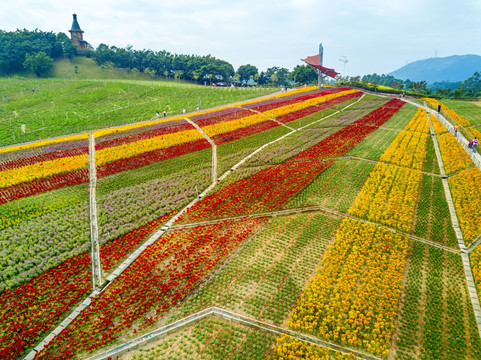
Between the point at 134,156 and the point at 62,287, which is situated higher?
the point at 134,156

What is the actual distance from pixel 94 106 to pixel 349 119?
43173 millimetres

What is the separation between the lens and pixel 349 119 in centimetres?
4359

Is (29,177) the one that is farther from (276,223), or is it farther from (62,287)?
(276,223)

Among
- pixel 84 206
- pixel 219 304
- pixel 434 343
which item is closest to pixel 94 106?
pixel 84 206

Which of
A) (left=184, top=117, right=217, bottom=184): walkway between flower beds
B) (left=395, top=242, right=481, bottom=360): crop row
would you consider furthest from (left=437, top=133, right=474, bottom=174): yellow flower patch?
(left=184, top=117, right=217, bottom=184): walkway between flower beds

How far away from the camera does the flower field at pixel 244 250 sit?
11375 millimetres

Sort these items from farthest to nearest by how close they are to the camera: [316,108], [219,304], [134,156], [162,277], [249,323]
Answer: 1. [316,108]
2. [134,156]
3. [162,277]
4. [219,304]
5. [249,323]

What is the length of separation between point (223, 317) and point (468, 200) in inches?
743

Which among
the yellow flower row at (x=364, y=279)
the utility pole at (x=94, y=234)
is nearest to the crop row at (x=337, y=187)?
the yellow flower row at (x=364, y=279)

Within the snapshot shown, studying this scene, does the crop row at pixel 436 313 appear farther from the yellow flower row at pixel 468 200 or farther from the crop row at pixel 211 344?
the crop row at pixel 211 344

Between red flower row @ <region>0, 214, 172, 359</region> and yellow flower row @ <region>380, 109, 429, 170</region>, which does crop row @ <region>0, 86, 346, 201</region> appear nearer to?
red flower row @ <region>0, 214, 172, 359</region>

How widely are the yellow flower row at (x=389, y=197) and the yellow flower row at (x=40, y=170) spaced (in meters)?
23.1

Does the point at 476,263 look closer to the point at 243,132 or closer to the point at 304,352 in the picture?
the point at 304,352

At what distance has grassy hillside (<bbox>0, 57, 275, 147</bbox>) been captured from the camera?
40.4 m
